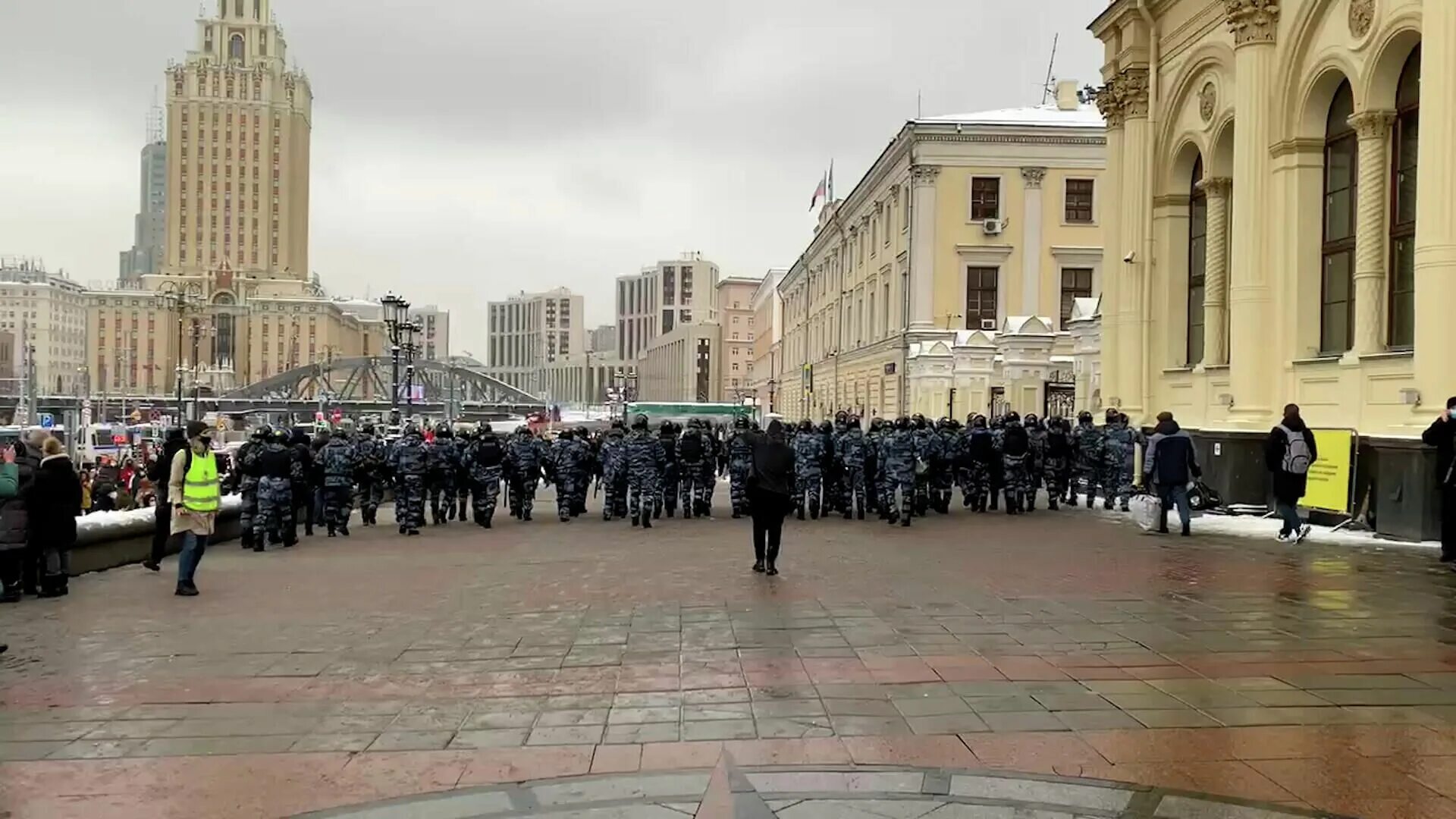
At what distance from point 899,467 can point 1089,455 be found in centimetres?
474

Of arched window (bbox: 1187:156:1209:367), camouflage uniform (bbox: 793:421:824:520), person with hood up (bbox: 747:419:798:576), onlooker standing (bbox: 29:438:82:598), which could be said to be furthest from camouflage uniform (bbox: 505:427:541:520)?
arched window (bbox: 1187:156:1209:367)

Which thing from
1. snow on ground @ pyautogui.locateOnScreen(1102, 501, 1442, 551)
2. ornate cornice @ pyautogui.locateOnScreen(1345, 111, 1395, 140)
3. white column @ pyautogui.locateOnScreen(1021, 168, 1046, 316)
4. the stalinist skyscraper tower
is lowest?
snow on ground @ pyautogui.locateOnScreen(1102, 501, 1442, 551)

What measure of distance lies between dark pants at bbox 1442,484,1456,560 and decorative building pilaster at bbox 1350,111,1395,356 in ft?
15.3

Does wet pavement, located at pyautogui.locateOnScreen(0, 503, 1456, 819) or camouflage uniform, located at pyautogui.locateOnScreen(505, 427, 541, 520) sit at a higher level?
camouflage uniform, located at pyautogui.locateOnScreen(505, 427, 541, 520)

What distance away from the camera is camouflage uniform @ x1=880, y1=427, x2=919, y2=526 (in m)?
17.5

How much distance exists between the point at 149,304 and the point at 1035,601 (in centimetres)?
15854

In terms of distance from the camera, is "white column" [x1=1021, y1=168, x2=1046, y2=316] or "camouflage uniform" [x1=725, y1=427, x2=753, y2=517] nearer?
"camouflage uniform" [x1=725, y1=427, x2=753, y2=517]

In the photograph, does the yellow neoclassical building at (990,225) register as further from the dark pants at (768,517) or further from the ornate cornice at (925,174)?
the dark pants at (768,517)

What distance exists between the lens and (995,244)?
44.3 meters

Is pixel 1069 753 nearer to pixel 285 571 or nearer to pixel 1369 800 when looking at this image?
pixel 1369 800

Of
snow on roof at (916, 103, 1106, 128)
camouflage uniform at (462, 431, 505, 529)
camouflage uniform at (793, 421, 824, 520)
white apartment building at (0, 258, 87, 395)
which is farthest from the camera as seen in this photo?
white apartment building at (0, 258, 87, 395)

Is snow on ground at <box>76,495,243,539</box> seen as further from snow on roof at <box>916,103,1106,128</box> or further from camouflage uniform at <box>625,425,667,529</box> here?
snow on roof at <box>916,103,1106,128</box>

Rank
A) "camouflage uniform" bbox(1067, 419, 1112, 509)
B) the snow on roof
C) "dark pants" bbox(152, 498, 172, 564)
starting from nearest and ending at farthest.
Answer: "dark pants" bbox(152, 498, 172, 564), "camouflage uniform" bbox(1067, 419, 1112, 509), the snow on roof

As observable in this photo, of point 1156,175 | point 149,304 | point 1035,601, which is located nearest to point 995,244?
point 1156,175
